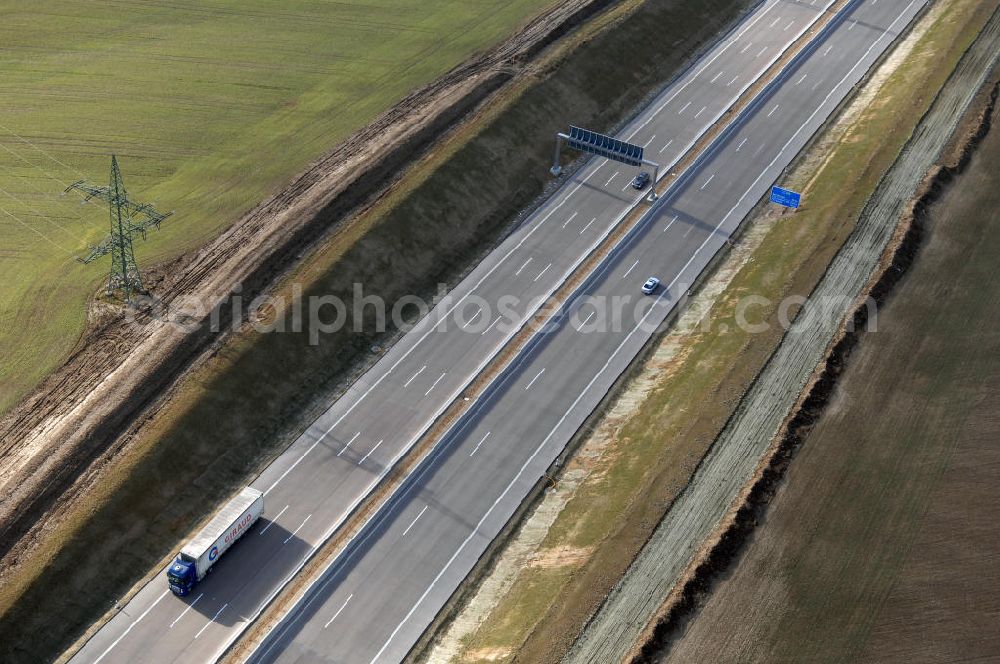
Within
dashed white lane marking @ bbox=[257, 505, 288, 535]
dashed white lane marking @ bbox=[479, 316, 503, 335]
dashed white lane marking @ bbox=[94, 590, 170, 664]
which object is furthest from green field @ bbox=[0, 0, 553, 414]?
dashed white lane marking @ bbox=[479, 316, 503, 335]

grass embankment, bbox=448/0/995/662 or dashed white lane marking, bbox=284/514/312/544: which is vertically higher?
dashed white lane marking, bbox=284/514/312/544

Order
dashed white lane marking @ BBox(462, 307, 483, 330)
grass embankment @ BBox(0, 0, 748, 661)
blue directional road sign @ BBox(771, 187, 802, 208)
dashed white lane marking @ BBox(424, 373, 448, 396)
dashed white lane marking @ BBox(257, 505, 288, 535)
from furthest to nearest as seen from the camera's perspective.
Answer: blue directional road sign @ BBox(771, 187, 802, 208) < dashed white lane marking @ BBox(462, 307, 483, 330) < dashed white lane marking @ BBox(424, 373, 448, 396) < dashed white lane marking @ BBox(257, 505, 288, 535) < grass embankment @ BBox(0, 0, 748, 661)

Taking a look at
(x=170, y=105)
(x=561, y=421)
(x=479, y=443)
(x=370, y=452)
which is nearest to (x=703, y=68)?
(x=561, y=421)

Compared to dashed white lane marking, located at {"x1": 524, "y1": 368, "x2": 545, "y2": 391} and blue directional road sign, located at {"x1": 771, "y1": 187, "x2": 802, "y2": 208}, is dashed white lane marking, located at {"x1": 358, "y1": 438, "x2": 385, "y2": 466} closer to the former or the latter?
dashed white lane marking, located at {"x1": 524, "y1": 368, "x2": 545, "y2": 391}

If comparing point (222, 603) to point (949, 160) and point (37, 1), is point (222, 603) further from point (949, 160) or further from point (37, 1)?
point (37, 1)

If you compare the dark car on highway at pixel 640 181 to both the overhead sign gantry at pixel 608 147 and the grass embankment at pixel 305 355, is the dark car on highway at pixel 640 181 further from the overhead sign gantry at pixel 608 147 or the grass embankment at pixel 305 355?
the grass embankment at pixel 305 355

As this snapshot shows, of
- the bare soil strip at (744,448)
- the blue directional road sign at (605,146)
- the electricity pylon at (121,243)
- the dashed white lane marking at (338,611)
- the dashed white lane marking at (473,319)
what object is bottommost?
the bare soil strip at (744,448)

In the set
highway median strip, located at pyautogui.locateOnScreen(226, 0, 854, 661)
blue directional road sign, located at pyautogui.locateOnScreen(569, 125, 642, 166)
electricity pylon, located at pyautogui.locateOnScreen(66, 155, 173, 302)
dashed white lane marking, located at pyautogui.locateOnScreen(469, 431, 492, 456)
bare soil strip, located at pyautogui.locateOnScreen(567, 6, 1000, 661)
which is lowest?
bare soil strip, located at pyautogui.locateOnScreen(567, 6, 1000, 661)

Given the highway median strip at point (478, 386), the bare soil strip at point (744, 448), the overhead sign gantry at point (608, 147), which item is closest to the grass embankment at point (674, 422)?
the bare soil strip at point (744, 448)
